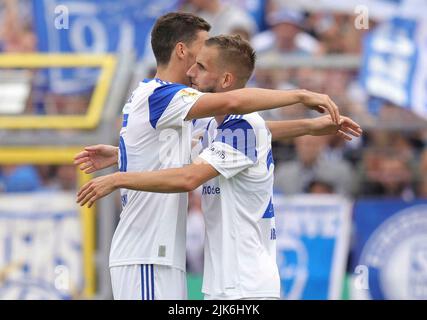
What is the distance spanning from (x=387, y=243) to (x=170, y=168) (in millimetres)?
4627

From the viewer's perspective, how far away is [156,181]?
18.3 ft

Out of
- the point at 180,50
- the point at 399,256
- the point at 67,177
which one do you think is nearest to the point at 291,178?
the point at 399,256

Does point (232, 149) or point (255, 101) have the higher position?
point (255, 101)

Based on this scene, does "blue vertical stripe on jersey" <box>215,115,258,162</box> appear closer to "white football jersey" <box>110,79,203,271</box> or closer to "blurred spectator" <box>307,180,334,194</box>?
"white football jersey" <box>110,79,203,271</box>

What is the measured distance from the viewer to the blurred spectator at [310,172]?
988 cm

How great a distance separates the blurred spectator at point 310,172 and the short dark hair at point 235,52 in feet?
13.1

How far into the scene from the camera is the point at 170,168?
5758mm

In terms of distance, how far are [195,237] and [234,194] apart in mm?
3995

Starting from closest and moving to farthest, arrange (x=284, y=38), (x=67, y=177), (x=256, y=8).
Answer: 1. (x=67, y=177)
2. (x=284, y=38)
3. (x=256, y=8)

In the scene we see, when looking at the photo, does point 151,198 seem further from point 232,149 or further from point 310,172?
point 310,172

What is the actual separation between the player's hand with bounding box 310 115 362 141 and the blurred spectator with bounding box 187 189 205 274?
11.8 feet

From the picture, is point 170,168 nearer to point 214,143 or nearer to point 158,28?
point 214,143

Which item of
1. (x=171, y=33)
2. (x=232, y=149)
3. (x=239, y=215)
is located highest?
(x=171, y=33)

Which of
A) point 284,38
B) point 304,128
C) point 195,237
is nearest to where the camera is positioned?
point 304,128
